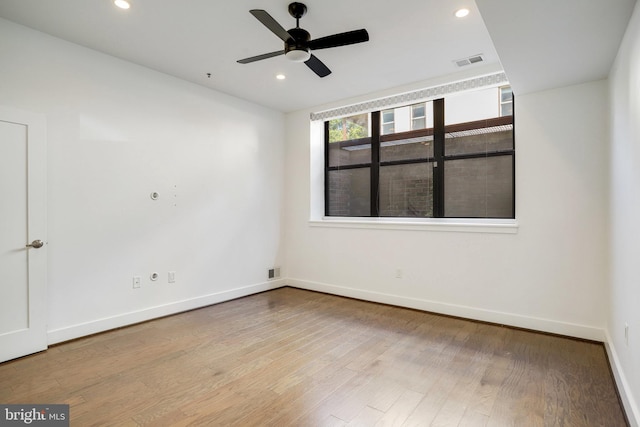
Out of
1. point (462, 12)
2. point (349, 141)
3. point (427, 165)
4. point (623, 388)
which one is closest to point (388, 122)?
point (349, 141)

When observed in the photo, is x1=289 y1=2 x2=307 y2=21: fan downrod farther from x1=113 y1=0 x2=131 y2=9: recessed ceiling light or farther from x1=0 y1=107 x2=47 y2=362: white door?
x1=0 y1=107 x2=47 y2=362: white door

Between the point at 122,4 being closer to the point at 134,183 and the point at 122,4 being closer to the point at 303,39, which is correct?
the point at 303,39

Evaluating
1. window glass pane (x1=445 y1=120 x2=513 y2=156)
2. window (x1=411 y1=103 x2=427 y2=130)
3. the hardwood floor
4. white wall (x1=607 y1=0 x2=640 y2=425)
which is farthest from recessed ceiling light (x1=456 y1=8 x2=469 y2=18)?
the hardwood floor

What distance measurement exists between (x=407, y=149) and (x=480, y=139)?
2.91 feet

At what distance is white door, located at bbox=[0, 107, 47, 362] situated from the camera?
2656mm

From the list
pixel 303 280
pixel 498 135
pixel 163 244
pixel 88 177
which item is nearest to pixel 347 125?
pixel 498 135

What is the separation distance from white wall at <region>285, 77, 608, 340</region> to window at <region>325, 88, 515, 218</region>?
30cm

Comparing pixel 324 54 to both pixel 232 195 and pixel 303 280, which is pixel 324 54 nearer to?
pixel 232 195

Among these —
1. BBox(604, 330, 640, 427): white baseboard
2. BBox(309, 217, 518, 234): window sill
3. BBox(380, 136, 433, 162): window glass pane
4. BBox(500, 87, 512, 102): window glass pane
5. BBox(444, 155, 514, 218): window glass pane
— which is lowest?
BBox(604, 330, 640, 427): white baseboard

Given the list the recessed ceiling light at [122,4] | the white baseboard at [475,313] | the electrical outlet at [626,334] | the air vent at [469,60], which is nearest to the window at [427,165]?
the air vent at [469,60]

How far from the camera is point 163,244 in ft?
12.5

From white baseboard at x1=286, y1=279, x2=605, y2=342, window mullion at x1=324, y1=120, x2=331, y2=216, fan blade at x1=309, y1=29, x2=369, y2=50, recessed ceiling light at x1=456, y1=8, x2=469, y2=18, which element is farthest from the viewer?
window mullion at x1=324, y1=120, x2=331, y2=216

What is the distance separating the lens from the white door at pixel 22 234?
2.66m

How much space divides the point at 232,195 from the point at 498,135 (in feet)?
11.0
